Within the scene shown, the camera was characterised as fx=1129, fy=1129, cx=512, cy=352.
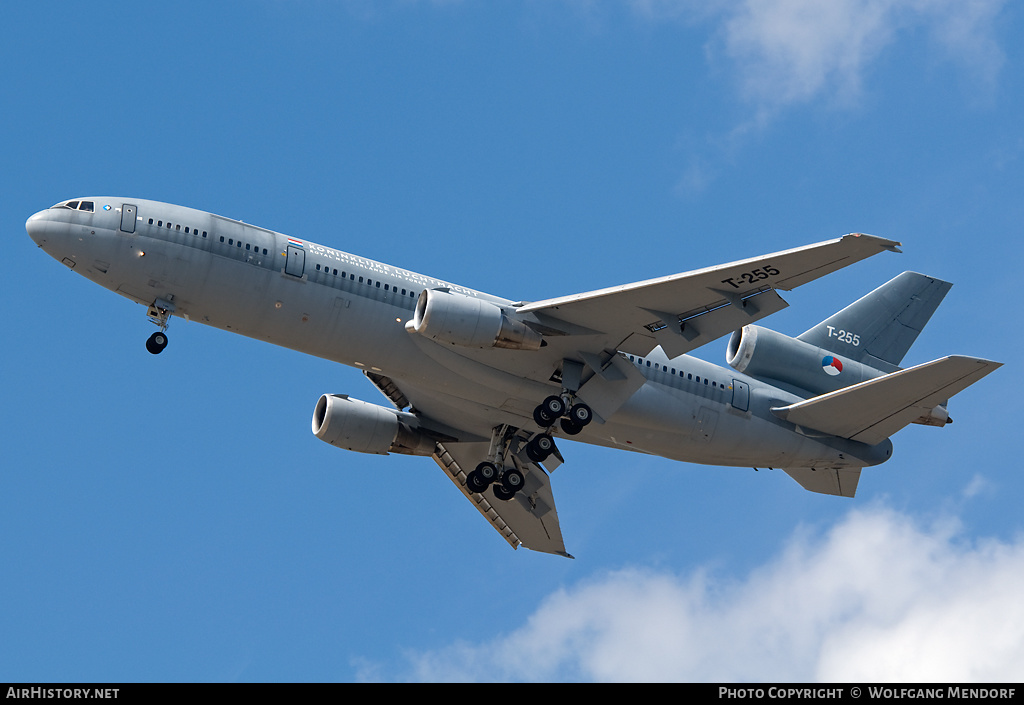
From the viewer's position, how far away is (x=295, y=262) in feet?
98.9

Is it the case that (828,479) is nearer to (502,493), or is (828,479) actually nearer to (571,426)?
(571,426)

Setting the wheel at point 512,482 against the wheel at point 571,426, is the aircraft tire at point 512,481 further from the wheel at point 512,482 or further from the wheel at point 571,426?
the wheel at point 571,426

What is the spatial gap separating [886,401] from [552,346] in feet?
34.9

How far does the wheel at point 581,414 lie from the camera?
32031 mm

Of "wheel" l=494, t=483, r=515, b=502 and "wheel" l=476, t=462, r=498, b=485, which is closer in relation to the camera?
"wheel" l=494, t=483, r=515, b=502

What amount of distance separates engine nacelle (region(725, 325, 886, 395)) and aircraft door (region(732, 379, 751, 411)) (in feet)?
2.47

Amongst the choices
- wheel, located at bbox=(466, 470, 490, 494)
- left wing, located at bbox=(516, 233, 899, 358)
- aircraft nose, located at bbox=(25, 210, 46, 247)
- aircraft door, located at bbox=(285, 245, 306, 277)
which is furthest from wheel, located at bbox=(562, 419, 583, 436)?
aircraft nose, located at bbox=(25, 210, 46, 247)

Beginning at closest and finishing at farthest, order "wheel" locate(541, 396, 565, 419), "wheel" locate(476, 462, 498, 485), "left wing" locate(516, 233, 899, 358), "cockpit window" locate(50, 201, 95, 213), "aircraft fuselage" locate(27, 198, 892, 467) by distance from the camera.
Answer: "left wing" locate(516, 233, 899, 358) < "aircraft fuselage" locate(27, 198, 892, 467) < "cockpit window" locate(50, 201, 95, 213) < "wheel" locate(541, 396, 565, 419) < "wheel" locate(476, 462, 498, 485)

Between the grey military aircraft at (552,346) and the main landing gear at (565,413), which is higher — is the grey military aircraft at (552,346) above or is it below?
above

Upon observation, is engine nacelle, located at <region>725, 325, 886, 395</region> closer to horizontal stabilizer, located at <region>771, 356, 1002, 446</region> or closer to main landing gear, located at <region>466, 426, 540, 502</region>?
horizontal stabilizer, located at <region>771, 356, 1002, 446</region>

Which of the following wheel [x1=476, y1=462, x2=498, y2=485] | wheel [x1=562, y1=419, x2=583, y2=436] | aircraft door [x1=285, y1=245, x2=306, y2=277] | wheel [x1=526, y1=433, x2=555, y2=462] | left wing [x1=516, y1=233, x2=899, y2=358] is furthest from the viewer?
wheel [x1=476, y1=462, x2=498, y2=485]

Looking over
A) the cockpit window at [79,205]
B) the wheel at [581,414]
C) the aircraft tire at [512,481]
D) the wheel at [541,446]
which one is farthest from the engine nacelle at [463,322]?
the cockpit window at [79,205]

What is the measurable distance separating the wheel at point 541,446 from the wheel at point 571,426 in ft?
2.84

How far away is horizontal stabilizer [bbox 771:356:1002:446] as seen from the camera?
104 feet
